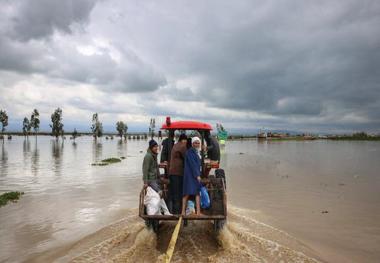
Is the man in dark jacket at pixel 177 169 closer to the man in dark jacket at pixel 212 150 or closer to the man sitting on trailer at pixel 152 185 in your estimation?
the man sitting on trailer at pixel 152 185

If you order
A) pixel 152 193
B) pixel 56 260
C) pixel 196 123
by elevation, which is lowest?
pixel 56 260

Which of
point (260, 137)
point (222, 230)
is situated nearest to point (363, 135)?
point (260, 137)

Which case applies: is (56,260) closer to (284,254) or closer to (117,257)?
(117,257)

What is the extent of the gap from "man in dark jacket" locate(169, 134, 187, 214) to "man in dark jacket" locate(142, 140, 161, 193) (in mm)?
423

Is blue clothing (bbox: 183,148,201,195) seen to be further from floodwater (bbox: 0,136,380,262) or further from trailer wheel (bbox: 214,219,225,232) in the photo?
floodwater (bbox: 0,136,380,262)

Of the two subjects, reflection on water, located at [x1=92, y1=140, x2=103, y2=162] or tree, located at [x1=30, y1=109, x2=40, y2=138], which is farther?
tree, located at [x1=30, y1=109, x2=40, y2=138]

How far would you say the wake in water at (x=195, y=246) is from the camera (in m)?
7.30

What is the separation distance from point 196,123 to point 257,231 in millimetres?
3747

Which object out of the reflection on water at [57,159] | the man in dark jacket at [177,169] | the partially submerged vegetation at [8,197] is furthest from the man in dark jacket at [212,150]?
the reflection on water at [57,159]

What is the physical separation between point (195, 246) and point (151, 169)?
88.2 inches

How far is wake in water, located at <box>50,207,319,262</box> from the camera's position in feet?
23.9

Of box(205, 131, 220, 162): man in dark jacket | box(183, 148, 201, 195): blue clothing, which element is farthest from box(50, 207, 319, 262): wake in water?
box(205, 131, 220, 162): man in dark jacket

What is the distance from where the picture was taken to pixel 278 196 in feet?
48.9

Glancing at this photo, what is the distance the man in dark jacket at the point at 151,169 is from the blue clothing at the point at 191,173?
0.75 meters
